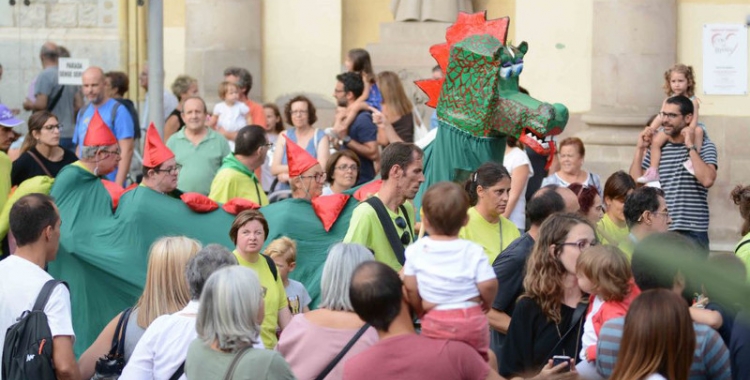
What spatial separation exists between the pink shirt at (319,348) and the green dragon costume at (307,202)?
8.83 feet

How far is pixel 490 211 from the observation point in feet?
26.9

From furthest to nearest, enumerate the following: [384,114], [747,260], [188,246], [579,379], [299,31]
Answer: [299,31] → [384,114] → [747,260] → [188,246] → [579,379]

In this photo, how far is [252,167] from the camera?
1042 cm

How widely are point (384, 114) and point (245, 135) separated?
8.71ft

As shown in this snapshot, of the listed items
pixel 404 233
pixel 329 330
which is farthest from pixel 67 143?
pixel 329 330

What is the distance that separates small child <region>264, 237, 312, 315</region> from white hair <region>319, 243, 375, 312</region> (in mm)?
2112

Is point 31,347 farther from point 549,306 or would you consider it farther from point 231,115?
point 231,115

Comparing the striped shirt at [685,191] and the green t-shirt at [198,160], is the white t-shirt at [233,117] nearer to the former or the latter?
the green t-shirt at [198,160]

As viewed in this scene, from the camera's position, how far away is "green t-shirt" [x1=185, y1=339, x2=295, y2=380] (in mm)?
5637

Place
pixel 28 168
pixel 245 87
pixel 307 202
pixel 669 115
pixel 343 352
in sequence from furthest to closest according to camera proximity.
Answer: pixel 245 87 < pixel 669 115 < pixel 28 168 < pixel 307 202 < pixel 343 352

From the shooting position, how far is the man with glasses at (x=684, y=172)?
11047 mm

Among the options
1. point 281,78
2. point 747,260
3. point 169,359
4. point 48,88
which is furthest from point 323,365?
Answer: point 281,78

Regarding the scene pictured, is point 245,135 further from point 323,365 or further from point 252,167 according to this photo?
point 323,365

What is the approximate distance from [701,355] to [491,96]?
10.3ft
